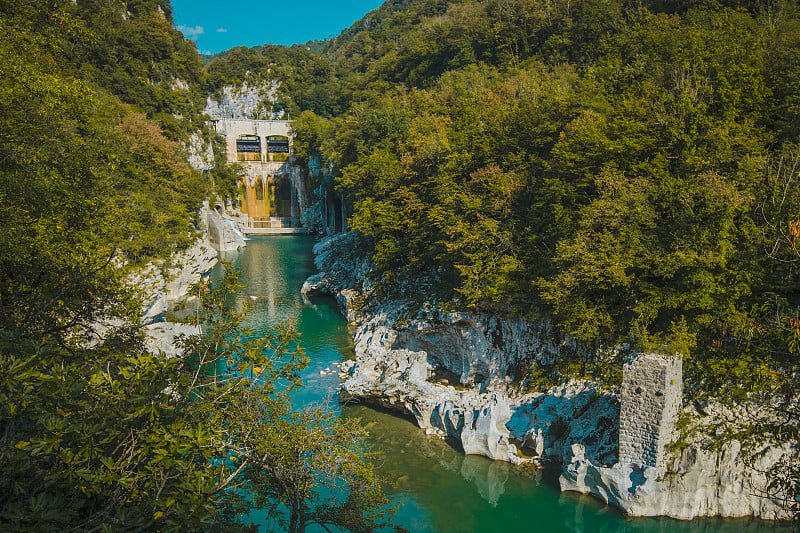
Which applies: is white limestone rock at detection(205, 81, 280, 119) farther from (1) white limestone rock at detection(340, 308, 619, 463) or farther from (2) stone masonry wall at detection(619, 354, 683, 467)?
(2) stone masonry wall at detection(619, 354, 683, 467)

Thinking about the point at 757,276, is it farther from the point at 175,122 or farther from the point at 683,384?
the point at 175,122

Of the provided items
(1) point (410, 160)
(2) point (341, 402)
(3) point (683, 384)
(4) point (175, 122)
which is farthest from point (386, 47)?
(3) point (683, 384)

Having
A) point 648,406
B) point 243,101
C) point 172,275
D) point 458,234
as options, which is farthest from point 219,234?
point 648,406

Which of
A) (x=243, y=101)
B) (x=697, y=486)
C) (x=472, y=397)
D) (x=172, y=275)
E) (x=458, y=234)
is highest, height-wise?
(x=243, y=101)

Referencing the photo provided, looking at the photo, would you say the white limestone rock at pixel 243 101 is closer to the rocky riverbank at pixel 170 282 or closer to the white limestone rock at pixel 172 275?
the white limestone rock at pixel 172 275

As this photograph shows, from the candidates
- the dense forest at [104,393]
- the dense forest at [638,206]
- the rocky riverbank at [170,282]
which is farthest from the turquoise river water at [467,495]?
the rocky riverbank at [170,282]

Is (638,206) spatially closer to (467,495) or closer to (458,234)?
(458,234)
